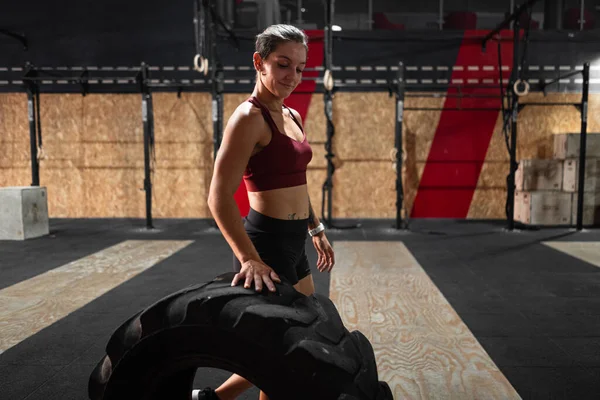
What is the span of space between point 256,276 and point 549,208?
19.7 feet

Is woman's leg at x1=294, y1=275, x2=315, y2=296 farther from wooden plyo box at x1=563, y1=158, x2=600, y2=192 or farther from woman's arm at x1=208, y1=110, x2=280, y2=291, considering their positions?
wooden plyo box at x1=563, y1=158, x2=600, y2=192

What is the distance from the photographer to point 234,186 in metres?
1.25

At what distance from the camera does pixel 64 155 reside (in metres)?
6.97

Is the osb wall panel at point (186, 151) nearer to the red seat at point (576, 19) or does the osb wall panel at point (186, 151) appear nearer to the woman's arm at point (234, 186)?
the red seat at point (576, 19)

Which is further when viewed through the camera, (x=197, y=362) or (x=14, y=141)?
(x=14, y=141)

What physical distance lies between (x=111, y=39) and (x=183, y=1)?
1.19 metres

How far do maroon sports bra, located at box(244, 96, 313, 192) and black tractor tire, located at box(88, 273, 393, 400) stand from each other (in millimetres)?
385

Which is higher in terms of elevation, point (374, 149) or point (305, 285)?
point (374, 149)

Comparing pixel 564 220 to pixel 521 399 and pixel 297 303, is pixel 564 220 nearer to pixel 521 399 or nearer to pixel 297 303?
pixel 521 399

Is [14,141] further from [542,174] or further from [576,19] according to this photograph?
[576,19]

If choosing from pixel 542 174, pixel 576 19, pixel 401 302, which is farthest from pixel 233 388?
pixel 576 19

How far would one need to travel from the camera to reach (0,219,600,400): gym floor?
80.1 inches

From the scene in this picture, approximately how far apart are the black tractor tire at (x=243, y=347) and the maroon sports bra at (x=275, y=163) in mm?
385

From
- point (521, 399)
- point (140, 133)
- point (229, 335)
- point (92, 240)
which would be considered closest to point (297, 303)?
point (229, 335)
